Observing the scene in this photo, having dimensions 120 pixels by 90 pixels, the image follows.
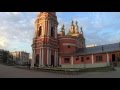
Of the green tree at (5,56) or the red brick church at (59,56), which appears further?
the red brick church at (59,56)

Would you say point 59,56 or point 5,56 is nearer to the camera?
point 5,56

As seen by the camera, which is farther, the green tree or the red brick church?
the red brick church
